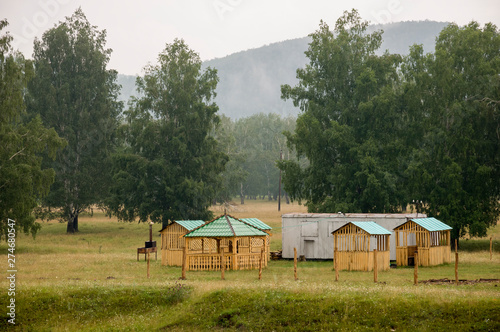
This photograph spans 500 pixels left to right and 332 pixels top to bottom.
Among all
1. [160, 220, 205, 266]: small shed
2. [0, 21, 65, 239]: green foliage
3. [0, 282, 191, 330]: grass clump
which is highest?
[0, 21, 65, 239]: green foliage

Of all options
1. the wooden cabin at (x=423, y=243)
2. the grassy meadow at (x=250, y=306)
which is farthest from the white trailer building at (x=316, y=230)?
the grassy meadow at (x=250, y=306)

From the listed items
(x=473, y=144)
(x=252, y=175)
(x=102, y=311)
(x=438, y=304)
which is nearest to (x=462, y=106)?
(x=473, y=144)

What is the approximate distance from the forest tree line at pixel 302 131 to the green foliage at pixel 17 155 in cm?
10

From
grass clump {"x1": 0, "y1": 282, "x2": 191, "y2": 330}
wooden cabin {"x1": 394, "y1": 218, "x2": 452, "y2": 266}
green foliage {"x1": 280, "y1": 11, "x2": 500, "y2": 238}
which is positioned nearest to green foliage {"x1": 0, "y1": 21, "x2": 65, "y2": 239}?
grass clump {"x1": 0, "y1": 282, "x2": 191, "y2": 330}

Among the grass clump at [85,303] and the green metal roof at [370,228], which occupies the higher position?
the green metal roof at [370,228]

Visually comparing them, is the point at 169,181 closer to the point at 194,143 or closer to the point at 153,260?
the point at 194,143

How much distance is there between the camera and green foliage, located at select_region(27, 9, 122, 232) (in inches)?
2502

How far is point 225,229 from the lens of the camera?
3444 centimetres

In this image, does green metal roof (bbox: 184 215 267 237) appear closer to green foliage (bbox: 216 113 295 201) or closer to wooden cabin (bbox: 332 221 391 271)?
wooden cabin (bbox: 332 221 391 271)

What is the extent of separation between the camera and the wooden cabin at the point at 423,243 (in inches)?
1473

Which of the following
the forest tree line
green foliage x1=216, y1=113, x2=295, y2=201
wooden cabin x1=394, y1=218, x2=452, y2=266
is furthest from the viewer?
green foliage x1=216, y1=113, x2=295, y2=201

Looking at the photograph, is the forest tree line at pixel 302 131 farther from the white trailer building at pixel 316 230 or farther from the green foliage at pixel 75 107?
the white trailer building at pixel 316 230

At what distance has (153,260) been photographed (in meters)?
42.2

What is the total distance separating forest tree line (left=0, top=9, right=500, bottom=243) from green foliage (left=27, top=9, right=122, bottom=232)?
5.8 inches
